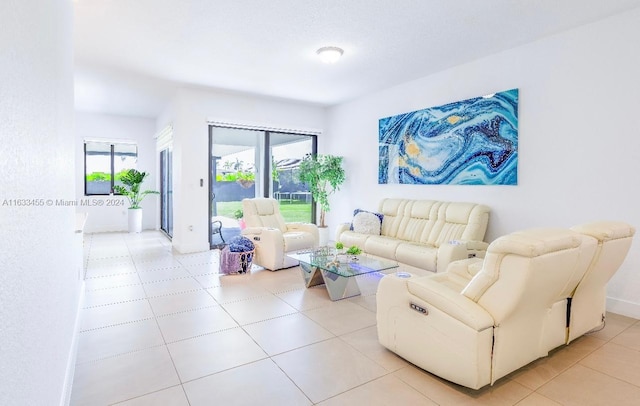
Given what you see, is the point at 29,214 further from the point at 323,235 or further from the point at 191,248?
the point at 323,235

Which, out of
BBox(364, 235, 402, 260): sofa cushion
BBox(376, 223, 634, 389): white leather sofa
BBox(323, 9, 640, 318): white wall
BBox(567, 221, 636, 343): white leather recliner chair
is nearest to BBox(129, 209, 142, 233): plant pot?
BBox(364, 235, 402, 260): sofa cushion

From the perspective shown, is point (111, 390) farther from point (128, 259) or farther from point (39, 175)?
point (128, 259)

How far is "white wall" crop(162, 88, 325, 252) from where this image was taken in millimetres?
5934

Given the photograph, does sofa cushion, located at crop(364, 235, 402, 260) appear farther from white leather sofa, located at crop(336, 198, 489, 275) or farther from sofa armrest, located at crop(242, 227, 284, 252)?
sofa armrest, located at crop(242, 227, 284, 252)

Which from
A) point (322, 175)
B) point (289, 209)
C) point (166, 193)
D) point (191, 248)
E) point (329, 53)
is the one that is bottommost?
point (191, 248)

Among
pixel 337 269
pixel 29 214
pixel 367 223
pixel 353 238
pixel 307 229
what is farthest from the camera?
pixel 307 229

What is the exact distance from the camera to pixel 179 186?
19.9ft

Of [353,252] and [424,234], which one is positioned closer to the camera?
[353,252]

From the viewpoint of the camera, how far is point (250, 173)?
274 inches

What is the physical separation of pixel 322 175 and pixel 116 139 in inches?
206

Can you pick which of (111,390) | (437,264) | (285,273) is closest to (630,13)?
(437,264)

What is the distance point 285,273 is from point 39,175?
361cm

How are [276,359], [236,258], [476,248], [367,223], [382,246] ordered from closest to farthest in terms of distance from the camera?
1. [276,359]
2. [476,248]
3. [236,258]
4. [382,246]
5. [367,223]

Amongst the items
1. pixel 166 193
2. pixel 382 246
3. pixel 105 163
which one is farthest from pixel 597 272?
pixel 105 163
